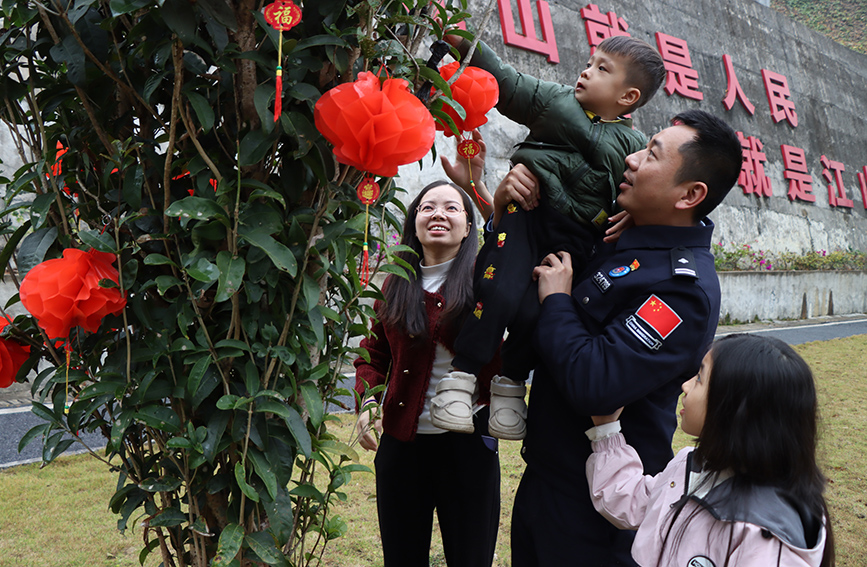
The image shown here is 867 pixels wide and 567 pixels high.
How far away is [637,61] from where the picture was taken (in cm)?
158

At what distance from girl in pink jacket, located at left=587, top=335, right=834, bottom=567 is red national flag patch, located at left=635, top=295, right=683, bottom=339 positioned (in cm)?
9

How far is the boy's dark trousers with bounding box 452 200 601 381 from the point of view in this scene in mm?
1506

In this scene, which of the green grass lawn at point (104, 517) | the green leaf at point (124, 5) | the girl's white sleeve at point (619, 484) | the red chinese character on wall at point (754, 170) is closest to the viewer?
the green leaf at point (124, 5)

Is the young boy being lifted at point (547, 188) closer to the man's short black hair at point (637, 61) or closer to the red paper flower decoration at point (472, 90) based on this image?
the man's short black hair at point (637, 61)

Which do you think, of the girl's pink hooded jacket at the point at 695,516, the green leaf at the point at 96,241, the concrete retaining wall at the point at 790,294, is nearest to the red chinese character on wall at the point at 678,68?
the concrete retaining wall at the point at 790,294

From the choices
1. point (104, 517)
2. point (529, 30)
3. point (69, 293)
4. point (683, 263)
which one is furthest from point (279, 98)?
point (529, 30)

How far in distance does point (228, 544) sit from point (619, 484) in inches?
29.3

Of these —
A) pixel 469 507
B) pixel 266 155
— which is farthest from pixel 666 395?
pixel 266 155

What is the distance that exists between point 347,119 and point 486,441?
4.13 feet

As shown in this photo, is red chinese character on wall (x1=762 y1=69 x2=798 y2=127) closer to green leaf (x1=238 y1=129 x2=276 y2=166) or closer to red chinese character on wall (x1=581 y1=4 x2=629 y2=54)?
red chinese character on wall (x1=581 y1=4 x2=629 y2=54)

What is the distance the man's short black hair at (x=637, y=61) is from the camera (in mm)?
1574

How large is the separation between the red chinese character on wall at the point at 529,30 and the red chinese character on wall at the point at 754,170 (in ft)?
16.8

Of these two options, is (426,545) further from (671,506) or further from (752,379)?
(752,379)

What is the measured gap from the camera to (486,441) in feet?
6.44
